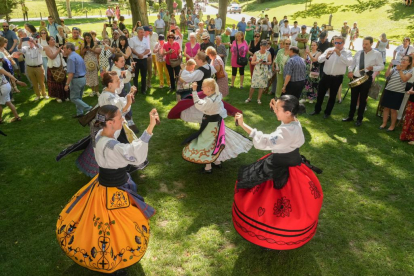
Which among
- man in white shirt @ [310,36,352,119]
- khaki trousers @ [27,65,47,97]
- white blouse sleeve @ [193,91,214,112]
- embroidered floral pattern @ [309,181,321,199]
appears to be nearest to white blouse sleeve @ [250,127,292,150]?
embroidered floral pattern @ [309,181,321,199]

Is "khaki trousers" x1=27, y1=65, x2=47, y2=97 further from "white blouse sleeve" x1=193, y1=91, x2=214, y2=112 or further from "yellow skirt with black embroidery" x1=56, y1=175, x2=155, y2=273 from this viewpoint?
"yellow skirt with black embroidery" x1=56, y1=175, x2=155, y2=273

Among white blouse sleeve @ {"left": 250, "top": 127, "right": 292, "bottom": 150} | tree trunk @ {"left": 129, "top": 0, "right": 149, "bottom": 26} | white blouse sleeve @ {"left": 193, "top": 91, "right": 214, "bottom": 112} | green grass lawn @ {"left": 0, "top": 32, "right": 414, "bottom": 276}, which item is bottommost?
green grass lawn @ {"left": 0, "top": 32, "right": 414, "bottom": 276}

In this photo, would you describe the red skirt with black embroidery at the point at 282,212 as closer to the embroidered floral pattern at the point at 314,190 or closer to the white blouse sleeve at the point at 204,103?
the embroidered floral pattern at the point at 314,190

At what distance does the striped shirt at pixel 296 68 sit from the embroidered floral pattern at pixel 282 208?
5377 mm

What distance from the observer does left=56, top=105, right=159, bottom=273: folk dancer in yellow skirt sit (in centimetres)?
356

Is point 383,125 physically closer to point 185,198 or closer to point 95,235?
point 185,198

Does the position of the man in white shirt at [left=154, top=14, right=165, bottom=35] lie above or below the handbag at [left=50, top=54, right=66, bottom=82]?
above

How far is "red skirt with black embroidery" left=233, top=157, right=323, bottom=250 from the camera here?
389cm

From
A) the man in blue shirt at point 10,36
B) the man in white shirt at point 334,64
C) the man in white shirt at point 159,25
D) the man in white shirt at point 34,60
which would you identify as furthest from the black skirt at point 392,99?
the man in white shirt at point 159,25

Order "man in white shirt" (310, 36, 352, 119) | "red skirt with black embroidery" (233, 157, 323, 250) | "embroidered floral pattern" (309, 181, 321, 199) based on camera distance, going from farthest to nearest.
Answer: "man in white shirt" (310, 36, 352, 119), "embroidered floral pattern" (309, 181, 321, 199), "red skirt with black embroidery" (233, 157, 323, 250)

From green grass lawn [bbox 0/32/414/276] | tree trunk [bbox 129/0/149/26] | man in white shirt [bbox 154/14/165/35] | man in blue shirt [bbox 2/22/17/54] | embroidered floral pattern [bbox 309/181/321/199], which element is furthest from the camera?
man in white shirt [bbox 154/14/165/35]

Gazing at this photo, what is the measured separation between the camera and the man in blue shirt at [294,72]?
8414 millimetres

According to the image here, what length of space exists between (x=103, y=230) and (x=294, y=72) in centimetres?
675

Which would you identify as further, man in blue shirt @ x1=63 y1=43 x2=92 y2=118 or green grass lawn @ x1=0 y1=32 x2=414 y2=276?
man in blue shirt @ x1=63 y1=43 x2=92 y2=118
